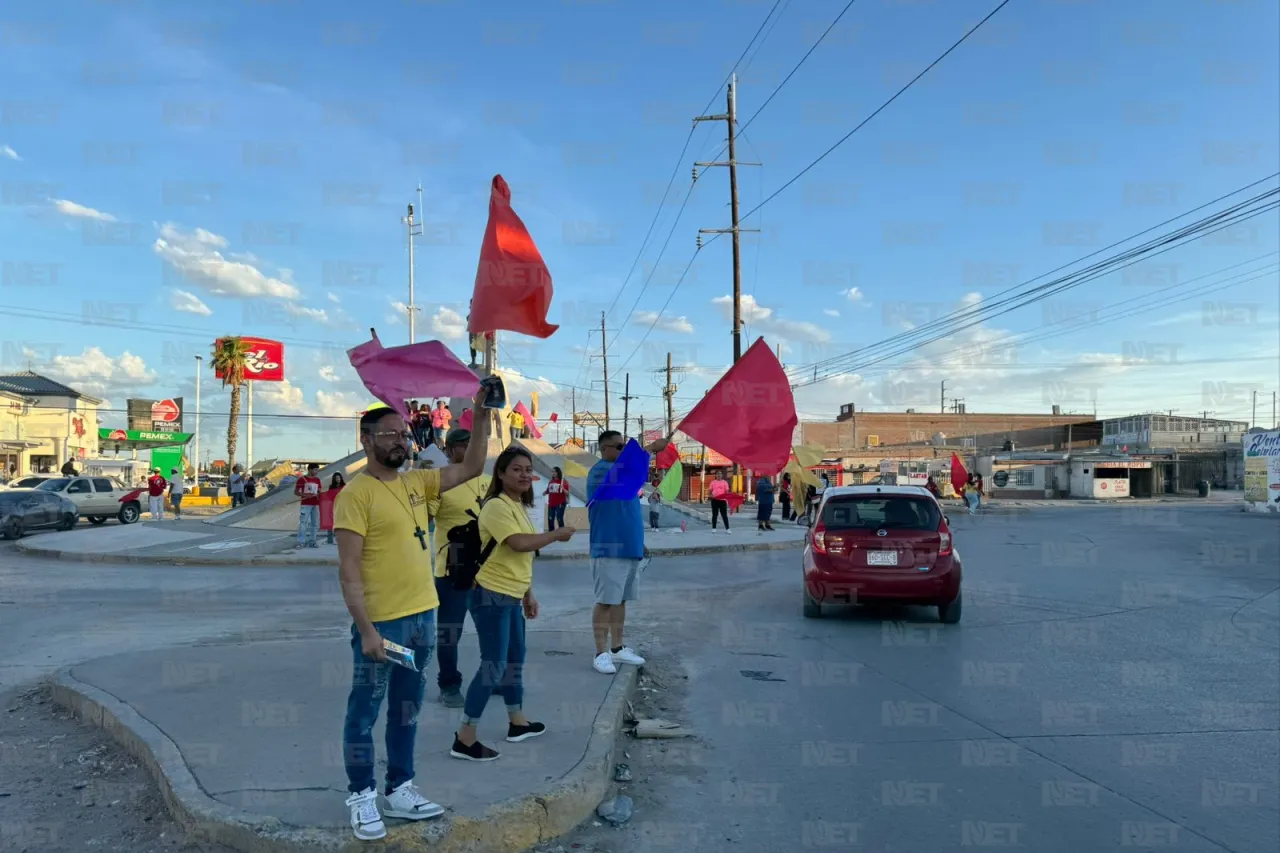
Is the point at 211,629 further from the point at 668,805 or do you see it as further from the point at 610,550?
the point at 668,805

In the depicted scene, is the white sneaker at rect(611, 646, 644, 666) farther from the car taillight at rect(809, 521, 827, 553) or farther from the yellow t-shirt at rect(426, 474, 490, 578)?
the car taillight at rect(809, 521, 827, 553)

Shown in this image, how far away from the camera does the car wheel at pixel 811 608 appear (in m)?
9.92

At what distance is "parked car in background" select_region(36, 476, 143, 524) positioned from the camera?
26.7 metres

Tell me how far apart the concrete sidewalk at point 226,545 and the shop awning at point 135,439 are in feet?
184

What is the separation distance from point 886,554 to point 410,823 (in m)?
6.75

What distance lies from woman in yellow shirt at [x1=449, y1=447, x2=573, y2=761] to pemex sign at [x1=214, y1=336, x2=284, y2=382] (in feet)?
172

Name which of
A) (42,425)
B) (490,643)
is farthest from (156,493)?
(42,425)

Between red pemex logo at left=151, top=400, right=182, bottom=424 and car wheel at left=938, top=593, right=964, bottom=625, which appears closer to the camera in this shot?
car wheel at left=938, top=593, right=964, bottom=625

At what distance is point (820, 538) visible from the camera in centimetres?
961

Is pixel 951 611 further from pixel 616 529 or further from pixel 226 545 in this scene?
pixel 226 545

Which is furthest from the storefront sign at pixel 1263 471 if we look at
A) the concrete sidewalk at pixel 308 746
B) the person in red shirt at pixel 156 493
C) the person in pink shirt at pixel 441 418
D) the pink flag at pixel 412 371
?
the person in red shirt at pixel 156 493

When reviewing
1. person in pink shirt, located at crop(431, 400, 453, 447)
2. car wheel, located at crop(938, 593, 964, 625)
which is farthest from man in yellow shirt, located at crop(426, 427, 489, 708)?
person in pink shirt, located at crop(431, 400, 453, 447)

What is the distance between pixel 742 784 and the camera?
15.4ft

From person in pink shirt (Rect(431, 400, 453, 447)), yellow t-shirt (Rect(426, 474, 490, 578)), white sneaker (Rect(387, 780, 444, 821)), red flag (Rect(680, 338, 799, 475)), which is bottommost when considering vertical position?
white sneaker (Rect(387, 780, 444, 821))
